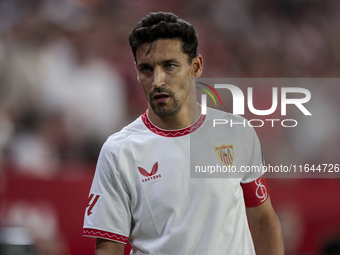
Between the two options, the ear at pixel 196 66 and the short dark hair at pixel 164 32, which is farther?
the ear at pixel 196 66

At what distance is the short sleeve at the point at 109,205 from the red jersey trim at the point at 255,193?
539 mm

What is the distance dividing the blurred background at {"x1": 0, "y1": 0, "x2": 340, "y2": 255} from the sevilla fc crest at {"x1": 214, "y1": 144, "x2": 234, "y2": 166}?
1668 mm

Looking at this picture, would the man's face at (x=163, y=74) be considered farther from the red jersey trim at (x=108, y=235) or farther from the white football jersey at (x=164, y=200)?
the red jersey trim at (x=108, y=235)

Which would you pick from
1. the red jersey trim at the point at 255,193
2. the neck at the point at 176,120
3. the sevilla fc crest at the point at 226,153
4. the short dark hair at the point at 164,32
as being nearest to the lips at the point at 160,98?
the neck at the point at 176,120

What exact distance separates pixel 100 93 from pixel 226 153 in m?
2.23

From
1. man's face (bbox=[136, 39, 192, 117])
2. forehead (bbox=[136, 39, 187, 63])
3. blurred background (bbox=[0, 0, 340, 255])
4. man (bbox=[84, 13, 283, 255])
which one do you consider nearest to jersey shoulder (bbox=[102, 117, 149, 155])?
man (bbox=[84, 13, 283, 255])

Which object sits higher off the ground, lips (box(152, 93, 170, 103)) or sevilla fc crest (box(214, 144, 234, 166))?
lips (box(152, 93, 170, 103))

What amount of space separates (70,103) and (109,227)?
2.30 m

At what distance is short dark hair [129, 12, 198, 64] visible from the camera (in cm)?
166

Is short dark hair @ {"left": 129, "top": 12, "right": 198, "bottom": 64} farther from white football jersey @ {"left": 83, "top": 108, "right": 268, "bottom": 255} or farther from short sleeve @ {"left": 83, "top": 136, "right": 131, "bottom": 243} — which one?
short sleeve @ {"left": 83, "top": 136, "right": 131, "bottom": 243}

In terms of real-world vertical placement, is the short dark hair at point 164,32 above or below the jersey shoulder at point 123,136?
above

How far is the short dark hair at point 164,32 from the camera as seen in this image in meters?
1.66

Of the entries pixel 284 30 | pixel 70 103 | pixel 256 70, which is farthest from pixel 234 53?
pixel 70 103

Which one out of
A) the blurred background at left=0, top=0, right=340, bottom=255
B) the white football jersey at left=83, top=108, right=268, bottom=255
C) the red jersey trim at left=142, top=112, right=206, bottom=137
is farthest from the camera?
the blurred background at left=0, top=0, right=340, bottom=255
